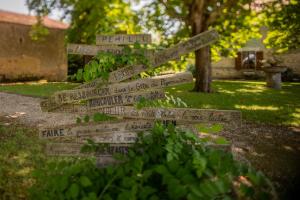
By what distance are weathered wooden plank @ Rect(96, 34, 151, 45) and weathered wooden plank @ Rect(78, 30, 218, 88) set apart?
0.27 meters

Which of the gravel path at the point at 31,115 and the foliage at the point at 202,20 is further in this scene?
the foliage at the point at 202,20

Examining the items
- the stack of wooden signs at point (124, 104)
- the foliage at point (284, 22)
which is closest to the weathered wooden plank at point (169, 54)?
the stack of wooden signs at point (124, 104)

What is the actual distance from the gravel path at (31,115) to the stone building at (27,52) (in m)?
14.4

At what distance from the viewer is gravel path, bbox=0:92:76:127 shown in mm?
8648

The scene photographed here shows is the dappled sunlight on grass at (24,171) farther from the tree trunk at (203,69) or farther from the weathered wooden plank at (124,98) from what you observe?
the tree trunk at (203,69)

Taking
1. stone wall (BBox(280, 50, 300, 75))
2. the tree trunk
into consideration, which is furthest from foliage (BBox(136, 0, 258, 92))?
stone wall (BBox(280, 50, 300, 75))

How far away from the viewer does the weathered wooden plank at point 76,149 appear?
12.8 feet

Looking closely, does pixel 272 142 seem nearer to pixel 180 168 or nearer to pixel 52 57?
pixel 180 168

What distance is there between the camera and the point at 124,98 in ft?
13.4

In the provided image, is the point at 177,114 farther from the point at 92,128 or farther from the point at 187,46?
the point at 92,128

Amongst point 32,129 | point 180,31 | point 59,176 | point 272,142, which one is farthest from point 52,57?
point 59,176

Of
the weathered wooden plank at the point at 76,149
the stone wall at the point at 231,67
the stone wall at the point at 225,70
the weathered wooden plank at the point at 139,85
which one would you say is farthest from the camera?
the stone wall at the point at 225,70

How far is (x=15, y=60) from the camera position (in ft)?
86.2

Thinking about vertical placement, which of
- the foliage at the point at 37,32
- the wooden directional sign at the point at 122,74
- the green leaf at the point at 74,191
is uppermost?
the foliage at the point at 37,32
